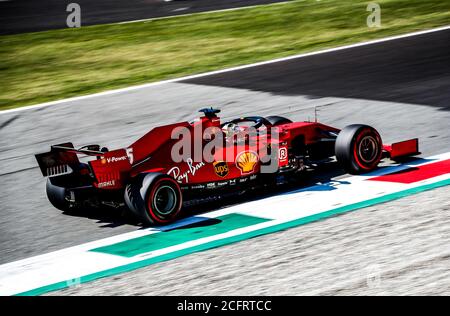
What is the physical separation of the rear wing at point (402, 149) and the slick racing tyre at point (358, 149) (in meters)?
0.36

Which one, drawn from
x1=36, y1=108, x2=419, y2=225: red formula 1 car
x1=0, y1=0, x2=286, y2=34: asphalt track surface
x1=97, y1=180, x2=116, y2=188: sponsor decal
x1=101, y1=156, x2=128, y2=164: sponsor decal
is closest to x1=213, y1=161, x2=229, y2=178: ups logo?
x1=36, y1=108, x2=419, y2=225: red formula 1 car

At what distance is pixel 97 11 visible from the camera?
89.6 feet

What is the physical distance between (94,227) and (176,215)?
0.96m

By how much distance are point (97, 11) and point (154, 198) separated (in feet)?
64.9

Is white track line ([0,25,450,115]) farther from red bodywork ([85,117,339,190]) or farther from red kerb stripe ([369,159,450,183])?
red kerb stripe ([369,159,450,183])

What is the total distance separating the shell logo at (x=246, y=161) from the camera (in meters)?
9.53

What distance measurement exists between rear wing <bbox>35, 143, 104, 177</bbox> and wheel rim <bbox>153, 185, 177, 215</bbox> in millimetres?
863

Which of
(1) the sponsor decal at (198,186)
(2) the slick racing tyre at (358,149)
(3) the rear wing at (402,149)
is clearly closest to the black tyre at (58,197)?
(1) the sponsor decal at (198,186)

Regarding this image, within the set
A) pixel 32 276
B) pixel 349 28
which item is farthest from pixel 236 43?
pixel 32 276

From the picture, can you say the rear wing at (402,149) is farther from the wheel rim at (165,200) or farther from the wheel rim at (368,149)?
the wheel rim at (165,200)

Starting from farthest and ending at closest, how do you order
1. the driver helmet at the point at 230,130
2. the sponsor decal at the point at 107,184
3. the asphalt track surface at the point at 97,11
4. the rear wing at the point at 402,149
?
1. the asphalt track surface at the point at 97,11
2. the rear wing at the point at 402,149
3. the driver helmet at the point at 230,130
4. the sponsor decal at the point at 107,184

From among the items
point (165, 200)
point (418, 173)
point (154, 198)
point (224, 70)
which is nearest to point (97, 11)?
point (224, 70)
